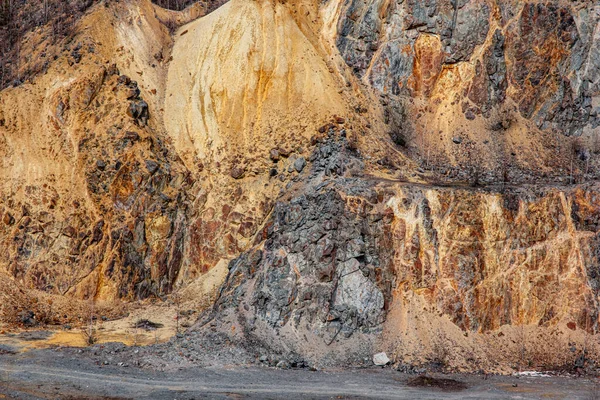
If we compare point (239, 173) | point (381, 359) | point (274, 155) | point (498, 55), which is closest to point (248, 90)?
point (274, 155)

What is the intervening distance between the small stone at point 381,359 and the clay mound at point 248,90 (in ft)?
39.9

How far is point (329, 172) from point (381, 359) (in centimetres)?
904

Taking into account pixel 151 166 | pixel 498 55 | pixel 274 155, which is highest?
pixel 498 55

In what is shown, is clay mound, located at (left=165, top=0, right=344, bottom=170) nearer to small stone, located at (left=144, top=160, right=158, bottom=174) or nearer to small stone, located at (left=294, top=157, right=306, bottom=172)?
small stone, located at (left=294, top=157, right=306, bottom=172)

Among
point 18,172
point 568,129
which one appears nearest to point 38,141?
point 18,172

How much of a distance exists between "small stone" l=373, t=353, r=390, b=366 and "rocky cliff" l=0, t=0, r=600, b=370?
1.49 ft

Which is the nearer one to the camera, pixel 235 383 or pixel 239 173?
pixel 235 383

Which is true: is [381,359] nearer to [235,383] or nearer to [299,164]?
[235,383]

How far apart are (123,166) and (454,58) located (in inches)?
694

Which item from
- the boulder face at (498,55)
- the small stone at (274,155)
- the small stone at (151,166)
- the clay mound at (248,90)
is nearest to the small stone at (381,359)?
the small stone at (274,155)

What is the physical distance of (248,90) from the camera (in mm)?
39375

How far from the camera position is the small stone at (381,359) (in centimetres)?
2927

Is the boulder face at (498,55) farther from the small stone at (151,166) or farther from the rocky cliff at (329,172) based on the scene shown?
the small stone at (151,166)

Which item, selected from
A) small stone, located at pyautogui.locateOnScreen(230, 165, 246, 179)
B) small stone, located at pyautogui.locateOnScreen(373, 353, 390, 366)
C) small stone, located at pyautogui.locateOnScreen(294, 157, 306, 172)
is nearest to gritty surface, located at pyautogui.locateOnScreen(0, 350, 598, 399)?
small stone, located at pyautogui.locateOnScreen(373, 353, 390, 366)
